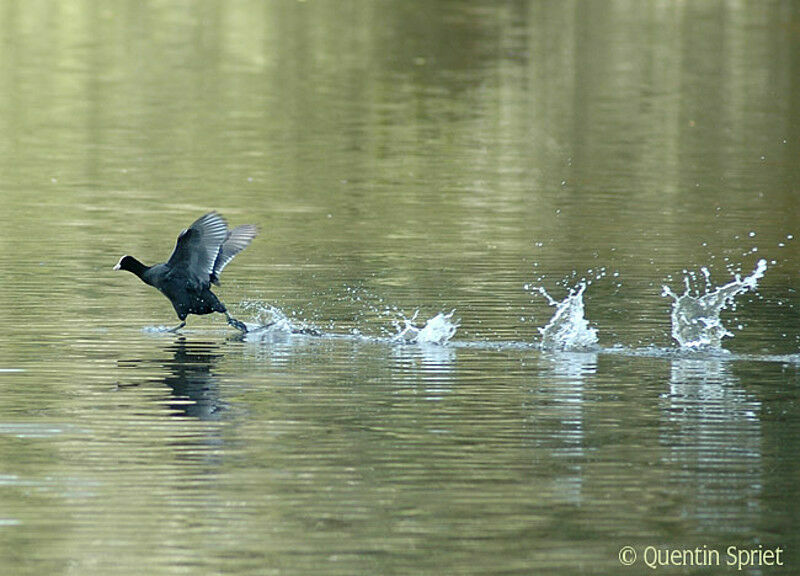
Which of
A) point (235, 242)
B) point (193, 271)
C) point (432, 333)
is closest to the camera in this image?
point (432, 333)

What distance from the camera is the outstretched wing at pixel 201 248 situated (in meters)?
17.5

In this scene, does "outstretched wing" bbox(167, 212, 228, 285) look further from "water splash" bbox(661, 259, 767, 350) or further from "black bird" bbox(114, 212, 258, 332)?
"water splash" bbox(661, 259, 767, 350)

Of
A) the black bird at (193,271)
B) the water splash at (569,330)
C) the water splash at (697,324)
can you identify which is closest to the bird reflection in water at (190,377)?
the black bird at (193,271)

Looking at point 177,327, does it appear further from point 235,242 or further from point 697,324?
point 697,324

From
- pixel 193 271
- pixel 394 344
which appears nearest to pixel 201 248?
pixel 193 271

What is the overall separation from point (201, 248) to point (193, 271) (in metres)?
0.23

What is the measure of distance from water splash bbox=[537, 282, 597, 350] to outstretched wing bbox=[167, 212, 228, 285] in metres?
3.08

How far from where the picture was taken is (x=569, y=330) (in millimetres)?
17172

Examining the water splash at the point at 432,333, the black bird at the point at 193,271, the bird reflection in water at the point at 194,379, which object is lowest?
the bird reflection in water at the point at 194,379

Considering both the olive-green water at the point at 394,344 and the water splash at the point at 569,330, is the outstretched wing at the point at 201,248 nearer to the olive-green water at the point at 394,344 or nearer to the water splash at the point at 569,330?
the olive-green water at the point at 394,344

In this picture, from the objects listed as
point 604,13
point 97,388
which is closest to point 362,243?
point 97,388

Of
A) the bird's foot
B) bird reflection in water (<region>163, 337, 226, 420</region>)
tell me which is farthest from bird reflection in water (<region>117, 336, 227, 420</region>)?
the bird's foot

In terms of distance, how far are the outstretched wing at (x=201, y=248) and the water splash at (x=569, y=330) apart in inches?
121

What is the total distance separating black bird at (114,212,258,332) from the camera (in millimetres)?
17500
